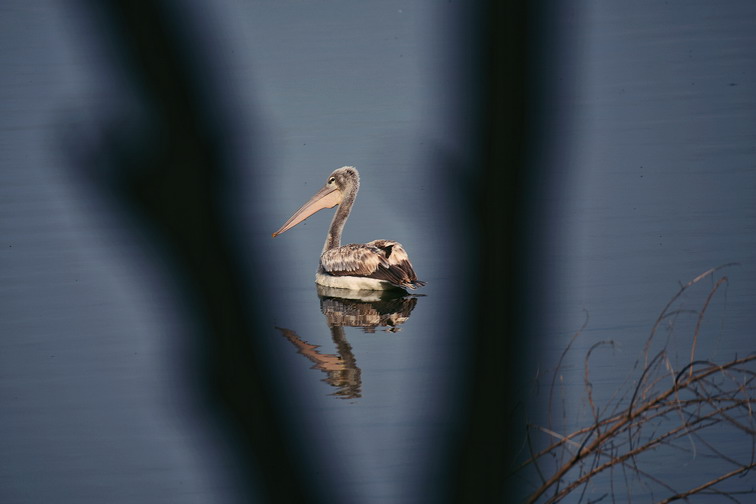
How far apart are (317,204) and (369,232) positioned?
46 cm

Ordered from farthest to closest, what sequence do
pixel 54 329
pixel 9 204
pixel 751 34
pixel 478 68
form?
pixel 751 34 < pixel 9 204 < pixel 54 329 < pixel 478 68

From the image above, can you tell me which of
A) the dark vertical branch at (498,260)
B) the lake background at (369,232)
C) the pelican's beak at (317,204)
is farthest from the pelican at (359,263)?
the dark vertical branch at (498,260)

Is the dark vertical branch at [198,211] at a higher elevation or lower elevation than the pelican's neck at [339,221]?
higher

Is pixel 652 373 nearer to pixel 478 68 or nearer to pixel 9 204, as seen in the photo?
pixel 478 68

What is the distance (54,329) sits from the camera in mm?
7762

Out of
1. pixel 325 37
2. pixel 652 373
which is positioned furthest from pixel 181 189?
pixel 325 37

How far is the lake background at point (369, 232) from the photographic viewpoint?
1.24 m

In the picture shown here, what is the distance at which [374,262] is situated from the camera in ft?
28.2

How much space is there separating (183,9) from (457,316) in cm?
38

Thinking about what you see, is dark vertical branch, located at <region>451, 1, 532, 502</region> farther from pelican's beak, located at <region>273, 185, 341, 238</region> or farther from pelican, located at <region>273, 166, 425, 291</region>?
pelican's beak, located at <region>273, 185, 341, 238</region>

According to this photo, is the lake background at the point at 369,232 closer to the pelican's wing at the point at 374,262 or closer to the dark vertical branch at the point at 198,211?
the dark vertical branch at the point at 198,211

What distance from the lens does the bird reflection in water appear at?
249 inches

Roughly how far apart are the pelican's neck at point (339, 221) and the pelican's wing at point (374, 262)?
54 cm

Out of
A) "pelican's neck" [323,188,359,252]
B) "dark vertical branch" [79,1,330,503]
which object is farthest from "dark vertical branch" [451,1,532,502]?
"pelican's neck" [323,188,359,252]
